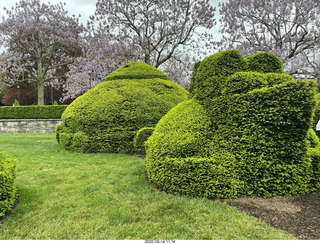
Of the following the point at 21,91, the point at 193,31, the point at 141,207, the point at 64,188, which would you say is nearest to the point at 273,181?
the point at 141,207

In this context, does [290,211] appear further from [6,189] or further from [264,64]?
[6,189]

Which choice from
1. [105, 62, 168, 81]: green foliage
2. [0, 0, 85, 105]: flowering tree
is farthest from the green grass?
[0, 0, 85, 105]: flowering tree

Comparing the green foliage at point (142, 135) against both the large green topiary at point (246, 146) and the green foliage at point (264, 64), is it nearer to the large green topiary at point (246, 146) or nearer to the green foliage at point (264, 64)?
the large green topiary at point (246, 146)

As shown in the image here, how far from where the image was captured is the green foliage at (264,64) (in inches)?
179

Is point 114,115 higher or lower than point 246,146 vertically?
higher

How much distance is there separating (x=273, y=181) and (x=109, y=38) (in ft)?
55.6

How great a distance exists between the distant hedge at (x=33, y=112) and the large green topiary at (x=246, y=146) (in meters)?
16.0

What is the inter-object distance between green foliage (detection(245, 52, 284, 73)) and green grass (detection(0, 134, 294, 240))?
2.81 meters

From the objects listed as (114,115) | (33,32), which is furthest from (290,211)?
(33,32)

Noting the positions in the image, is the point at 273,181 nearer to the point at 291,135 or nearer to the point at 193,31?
the point at 291,135

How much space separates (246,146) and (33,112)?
18829mm

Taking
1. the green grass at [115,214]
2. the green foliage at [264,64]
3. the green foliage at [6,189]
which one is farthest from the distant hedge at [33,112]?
the green foliage at [264,64]

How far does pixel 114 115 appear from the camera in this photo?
7.98m

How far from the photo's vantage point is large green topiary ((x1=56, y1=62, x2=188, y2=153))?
7.98 m
